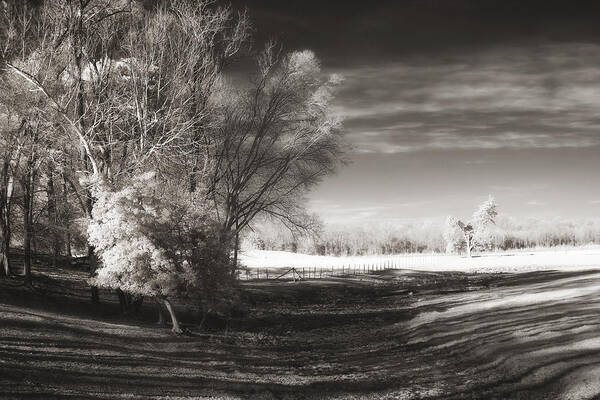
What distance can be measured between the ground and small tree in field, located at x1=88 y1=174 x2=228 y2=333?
189 cm

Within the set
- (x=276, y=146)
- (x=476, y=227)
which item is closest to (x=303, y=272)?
(x=276, y=146)

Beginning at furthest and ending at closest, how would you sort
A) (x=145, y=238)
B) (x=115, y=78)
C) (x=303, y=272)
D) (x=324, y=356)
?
(x=303, y=272) < (x=115, y=78) < (x=324, y=356) < (x=145, y=238)

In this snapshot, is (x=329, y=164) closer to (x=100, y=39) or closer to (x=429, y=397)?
(x=100, y=39)

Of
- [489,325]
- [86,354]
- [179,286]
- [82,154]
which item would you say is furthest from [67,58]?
[489,325]

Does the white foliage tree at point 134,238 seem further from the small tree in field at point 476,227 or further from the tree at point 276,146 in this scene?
the small tree in field at point 476,227

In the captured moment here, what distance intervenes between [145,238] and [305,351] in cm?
741

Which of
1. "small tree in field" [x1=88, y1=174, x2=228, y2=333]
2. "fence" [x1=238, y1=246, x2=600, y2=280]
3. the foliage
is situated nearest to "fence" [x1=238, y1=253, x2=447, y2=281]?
"fence" [x1=238, y1=246, x2=600, y2=280]

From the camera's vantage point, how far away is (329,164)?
31.4 metres

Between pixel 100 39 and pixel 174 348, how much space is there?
14.1 metres

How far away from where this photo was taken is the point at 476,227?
10169cm

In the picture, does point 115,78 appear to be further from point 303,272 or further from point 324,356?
point 303,272

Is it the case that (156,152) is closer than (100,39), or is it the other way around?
(156,152)

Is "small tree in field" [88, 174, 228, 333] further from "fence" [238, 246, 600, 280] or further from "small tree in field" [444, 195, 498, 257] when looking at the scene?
"small tree in field" [444, 195, 498, 257]

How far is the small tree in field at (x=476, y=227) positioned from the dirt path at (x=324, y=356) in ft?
253
